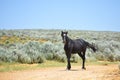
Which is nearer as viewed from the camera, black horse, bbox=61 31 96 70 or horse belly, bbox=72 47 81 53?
black horse, bbox=61 31 96 70

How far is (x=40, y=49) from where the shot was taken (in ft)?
94.9

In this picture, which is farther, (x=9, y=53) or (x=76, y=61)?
(x=76, y=61)

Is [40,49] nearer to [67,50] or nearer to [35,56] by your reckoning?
[35,56]

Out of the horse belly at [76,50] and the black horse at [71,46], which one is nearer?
the black horse at [71,46]

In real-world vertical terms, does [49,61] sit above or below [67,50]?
below

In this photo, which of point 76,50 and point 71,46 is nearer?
point 71,46

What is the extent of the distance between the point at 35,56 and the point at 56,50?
3568 mm

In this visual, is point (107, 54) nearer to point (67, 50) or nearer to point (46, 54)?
point (46, 54)

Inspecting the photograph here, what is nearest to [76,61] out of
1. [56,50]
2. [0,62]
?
[56,50]

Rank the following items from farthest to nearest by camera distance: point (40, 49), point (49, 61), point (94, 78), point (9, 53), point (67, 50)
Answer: point (40, 49)
point (49, 61)
point (9, 53)
point (67, 50)
point (94, 78)

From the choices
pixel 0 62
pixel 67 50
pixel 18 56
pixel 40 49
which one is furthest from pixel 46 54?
pixel 67 50

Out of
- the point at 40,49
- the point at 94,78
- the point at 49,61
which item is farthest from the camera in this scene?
the point at 40,49

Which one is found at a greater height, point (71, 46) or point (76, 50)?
point (71, 46)

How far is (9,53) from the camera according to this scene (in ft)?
82.5
